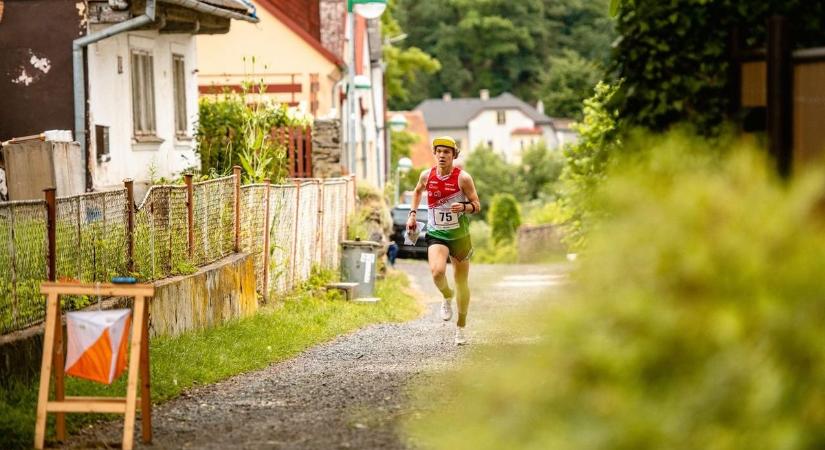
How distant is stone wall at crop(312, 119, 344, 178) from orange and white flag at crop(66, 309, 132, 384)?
59.4ft

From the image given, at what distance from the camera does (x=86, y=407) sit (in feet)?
25.5

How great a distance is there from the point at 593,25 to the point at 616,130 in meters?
111

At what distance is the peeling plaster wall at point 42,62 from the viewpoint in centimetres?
1778

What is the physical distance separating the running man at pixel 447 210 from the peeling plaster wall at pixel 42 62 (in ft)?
19.4

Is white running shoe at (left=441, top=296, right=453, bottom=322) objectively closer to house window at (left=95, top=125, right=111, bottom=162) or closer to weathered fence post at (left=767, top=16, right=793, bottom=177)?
house window at (left=95, top=125, right=111, bottom=162)

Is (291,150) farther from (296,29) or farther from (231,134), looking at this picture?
(296,29)

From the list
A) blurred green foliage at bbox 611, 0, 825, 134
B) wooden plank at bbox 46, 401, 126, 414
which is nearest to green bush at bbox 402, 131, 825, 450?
blurred green foliage at bbox 611, 0, 825, 134

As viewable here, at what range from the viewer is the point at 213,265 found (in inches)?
606

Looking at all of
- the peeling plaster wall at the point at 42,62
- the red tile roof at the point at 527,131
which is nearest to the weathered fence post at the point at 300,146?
the peeling plaster wall at the point at 42,62

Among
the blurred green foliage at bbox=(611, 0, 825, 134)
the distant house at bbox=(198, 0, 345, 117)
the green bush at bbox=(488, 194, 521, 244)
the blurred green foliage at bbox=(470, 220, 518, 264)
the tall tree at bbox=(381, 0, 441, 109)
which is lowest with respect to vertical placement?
the blurred green foliage at bbox=(470, 220, 518, 264)

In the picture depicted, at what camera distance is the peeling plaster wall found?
17781 mm

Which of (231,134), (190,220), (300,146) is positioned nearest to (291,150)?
(300,146)

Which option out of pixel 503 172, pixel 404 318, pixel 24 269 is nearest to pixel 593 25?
pixel 503 172

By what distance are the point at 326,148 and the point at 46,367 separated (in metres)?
18.2
